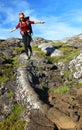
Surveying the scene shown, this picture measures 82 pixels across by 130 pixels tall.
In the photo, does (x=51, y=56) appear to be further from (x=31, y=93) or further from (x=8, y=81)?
(x=31, y=93)

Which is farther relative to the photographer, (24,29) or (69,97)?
(24,29)

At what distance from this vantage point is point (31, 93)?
60.0ft

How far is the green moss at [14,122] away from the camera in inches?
614

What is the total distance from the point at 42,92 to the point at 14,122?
3.90 meters

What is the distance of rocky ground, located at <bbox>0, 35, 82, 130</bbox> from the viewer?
15.2m

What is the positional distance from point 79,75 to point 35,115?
22.6 feet

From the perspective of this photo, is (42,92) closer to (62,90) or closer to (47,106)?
(62,90)

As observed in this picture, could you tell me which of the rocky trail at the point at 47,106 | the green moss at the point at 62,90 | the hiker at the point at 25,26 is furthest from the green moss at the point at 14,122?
the hiker at the point at 25,26

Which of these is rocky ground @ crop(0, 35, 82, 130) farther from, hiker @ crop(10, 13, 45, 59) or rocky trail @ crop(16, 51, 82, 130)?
hiker @ crop(10, 13, 45, 59)

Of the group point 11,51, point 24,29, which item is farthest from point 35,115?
point 11,51

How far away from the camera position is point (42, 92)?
19.6 meters

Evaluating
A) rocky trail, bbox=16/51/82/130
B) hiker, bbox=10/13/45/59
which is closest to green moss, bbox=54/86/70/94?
rocky trail, bbox=16/51/82/130

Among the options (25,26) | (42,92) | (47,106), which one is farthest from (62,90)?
(25,26)

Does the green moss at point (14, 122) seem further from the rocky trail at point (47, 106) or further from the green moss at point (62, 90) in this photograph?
the green moss at point (62, 90)
